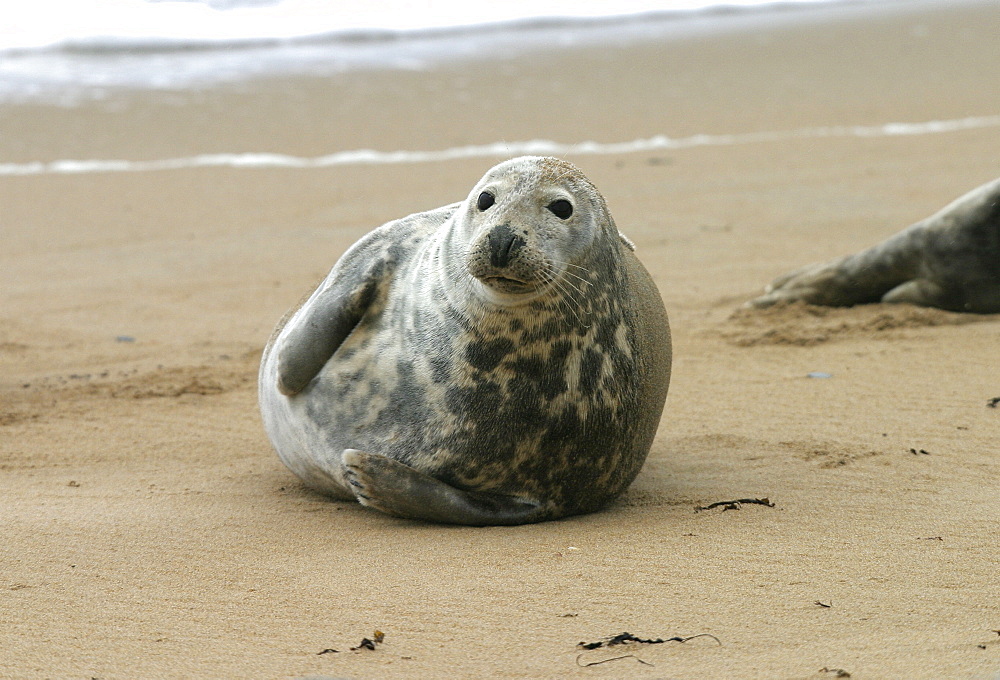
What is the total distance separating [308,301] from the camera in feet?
12.9

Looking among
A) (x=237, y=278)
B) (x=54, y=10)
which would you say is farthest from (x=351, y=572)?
(x=54, y=10)

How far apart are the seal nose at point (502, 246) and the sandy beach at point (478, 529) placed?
73 centimetres

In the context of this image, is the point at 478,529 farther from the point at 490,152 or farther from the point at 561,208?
the point at 490,152

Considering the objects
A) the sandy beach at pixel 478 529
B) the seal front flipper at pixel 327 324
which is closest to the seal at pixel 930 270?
the sandy beach at pixel 478 529

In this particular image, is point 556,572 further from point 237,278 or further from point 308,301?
point 237,278

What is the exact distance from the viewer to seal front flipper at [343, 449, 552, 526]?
3406 millimetres

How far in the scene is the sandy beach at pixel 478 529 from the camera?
2.66m

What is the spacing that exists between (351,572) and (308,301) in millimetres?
1108

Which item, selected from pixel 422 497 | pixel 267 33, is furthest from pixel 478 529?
pixel 267 33

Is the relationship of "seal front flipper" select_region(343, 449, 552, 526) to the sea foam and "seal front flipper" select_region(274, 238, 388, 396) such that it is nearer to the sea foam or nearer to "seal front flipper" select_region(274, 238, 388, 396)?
"seal front flipper" select_region(274, 238, 388, 396)

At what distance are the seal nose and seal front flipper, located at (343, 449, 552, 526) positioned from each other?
71 cm

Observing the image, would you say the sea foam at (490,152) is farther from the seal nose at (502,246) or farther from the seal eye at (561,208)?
the seal nose at (502,246)

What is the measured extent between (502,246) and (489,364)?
0.43m

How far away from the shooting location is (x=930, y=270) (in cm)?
597
